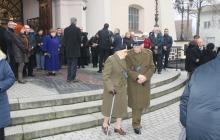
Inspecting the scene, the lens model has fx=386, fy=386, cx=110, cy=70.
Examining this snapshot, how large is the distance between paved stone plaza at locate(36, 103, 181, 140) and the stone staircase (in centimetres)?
17

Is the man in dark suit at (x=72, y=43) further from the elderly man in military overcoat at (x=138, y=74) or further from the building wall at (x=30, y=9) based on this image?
the building wall at (x=30, y=9)

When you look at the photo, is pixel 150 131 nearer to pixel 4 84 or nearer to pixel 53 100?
pixel 53 100

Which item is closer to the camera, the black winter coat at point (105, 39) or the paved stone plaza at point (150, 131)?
the paved stone plaza at point (150, 131)

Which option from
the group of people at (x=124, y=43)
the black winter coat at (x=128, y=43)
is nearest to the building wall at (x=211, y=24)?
the group of people at (x=124, y=43)

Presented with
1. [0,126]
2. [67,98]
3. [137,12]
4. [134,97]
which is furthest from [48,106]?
[137,12]

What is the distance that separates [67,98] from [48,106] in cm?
50

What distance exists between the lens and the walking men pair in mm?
7359

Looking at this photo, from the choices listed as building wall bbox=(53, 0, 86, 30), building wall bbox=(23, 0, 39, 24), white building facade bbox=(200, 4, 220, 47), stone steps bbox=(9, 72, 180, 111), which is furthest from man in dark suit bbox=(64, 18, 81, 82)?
white building facade bbox=(200, 4, 220, 47)

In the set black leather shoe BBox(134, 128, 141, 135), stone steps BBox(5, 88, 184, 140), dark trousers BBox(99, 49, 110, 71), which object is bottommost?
black leather shoe BBox(134, 128, 141, 135)

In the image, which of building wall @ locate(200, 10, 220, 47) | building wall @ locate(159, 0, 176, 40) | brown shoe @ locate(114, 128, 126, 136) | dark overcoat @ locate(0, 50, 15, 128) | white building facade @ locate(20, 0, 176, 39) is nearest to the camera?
dark overcoat @ locate(0, 50, 15, 128)

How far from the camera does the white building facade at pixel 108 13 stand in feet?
57.5

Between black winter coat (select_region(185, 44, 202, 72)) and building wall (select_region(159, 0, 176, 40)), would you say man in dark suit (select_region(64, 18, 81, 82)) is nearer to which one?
black winter coat (select_region(185, 44, 202, 72))

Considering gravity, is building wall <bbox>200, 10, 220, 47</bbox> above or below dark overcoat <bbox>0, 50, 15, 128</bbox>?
above

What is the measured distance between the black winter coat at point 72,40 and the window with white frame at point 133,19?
11622 millimetres
